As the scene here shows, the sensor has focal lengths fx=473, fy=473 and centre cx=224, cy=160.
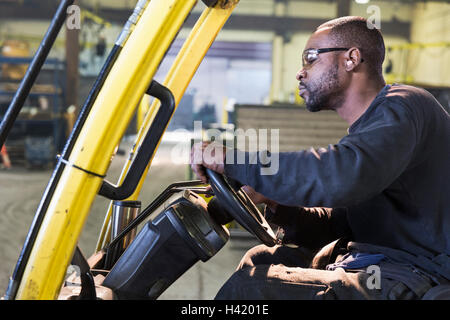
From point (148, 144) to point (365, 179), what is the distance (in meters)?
0.65

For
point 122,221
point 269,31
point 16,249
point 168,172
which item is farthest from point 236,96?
point 122,221

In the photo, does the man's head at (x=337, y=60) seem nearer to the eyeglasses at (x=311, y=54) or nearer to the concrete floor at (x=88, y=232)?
the eyeglasses at (x=311, y=54)

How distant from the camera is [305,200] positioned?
134 centimetres

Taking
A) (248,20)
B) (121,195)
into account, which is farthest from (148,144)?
(248,20)

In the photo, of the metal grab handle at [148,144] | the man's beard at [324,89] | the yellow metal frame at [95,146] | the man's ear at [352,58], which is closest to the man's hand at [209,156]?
the metal grab handle at [148,144]

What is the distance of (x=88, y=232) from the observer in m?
5.81

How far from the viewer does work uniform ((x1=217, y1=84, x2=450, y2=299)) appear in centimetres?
131

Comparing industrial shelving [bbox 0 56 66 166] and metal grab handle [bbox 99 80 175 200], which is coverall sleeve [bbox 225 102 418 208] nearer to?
metal grab handle [bbox 99 80 175 200]

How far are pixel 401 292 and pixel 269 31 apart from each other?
1794cm

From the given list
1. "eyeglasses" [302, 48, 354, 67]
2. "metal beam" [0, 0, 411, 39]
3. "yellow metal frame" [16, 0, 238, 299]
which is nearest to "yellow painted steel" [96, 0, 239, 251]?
"eyeglasses" [302, 48, 354, 67]

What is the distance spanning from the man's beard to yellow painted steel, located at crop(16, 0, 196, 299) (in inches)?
24.7

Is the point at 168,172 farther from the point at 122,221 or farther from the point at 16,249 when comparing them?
the point at 122,221

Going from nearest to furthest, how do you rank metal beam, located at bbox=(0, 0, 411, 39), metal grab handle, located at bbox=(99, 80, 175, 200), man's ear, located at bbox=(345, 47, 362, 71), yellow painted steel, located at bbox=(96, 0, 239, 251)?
metal grab handle, located at bbox=(99, 80, 175, 200)
man's ear, located at bbox=(345, 47, 362, 71)
yellow painted steel, located at bbox=(96, 0, 239, 251)
metal beam, located at bbox=(0, 0, 411, 39)
